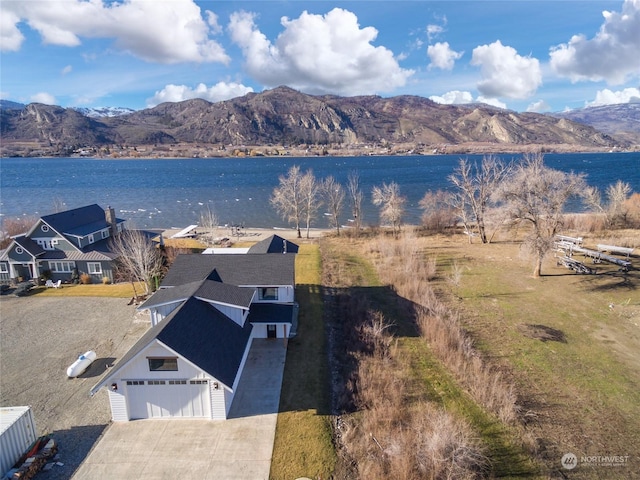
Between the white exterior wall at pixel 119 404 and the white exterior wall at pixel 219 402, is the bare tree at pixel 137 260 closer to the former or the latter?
the white exterior wall at pixel 119 404

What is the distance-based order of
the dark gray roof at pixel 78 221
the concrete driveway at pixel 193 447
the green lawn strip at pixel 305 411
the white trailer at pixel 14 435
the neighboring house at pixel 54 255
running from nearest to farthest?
1. the white trailer at pixel 14 435
2. the concrete driveway at pixel 193 447
3. the green lawn strip at pixel 305 411
4. the neighboring house at pixel 54 255
5. the dark gray roof at pixel 78 221

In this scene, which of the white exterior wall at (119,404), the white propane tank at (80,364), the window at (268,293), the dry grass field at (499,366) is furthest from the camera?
the window at (268,293)

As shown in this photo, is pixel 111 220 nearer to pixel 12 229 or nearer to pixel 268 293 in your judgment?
pixel 12 229

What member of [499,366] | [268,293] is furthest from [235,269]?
[499,366]

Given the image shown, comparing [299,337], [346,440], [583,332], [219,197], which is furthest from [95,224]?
[219,197]

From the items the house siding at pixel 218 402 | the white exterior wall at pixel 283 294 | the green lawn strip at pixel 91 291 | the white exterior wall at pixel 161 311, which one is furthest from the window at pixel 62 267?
the house siding at pixel 218 402

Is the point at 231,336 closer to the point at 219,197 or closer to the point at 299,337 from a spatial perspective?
the point at 299,337
